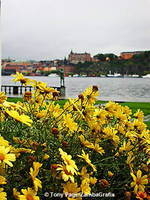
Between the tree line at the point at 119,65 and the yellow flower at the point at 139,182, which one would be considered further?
the tree line at the point at 119,65

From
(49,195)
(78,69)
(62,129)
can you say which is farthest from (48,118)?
(78,69)

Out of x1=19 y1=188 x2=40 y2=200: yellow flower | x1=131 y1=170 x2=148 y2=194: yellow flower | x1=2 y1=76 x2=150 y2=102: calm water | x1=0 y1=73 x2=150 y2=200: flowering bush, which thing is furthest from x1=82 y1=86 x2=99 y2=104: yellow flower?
x1=19 y1=188 x2=40 y2=200: yellow flower

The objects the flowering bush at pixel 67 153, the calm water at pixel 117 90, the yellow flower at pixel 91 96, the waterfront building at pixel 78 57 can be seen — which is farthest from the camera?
the waterfront building at pixel 78 57

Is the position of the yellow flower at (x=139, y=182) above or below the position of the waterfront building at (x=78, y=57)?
below

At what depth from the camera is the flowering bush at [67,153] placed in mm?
1191

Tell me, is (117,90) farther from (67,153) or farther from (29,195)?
(29,195)

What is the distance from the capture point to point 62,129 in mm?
1621

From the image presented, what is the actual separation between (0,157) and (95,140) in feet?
2.30

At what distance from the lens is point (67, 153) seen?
57.6 inches

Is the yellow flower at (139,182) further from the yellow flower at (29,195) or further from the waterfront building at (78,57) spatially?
the waterfront building at (78,57)

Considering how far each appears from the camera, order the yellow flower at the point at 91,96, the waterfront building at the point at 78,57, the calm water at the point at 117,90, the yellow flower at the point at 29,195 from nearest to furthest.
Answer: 1. the yellow flower at the point at 29,195
2. the yellow flower at the point at 91,96
3. the calm water at the point at 117,90
4. the waterfront building at the point at 78,57

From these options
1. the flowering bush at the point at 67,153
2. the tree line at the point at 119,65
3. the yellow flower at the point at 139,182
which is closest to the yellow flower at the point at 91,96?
the flowering bush at the point at 67,153

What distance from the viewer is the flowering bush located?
1191 mm

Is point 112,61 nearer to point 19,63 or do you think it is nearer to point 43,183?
point 19,63
